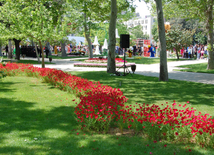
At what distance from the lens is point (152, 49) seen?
122ft

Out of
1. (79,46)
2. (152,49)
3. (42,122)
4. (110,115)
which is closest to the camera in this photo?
(110,115)

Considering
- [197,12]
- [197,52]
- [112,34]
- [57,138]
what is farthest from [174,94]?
[197,52]

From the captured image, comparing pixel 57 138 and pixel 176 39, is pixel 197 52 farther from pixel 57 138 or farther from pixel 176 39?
pixel 57 138

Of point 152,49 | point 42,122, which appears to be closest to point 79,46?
point 152,49

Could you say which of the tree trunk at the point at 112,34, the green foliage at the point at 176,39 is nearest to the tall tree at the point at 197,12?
the tree trunk at the point at 112,34

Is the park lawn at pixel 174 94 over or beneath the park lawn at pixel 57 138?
over

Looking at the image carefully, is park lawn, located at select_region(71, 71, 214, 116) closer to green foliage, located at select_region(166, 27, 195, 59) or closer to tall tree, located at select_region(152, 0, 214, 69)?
tall tree, located at select_region(152, 0, 214, 69)

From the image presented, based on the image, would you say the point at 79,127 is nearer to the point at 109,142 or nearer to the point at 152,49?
the point at 109,142

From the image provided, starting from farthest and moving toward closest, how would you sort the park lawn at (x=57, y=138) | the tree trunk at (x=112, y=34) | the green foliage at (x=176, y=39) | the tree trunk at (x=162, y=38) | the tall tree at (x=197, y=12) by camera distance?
the green foliage at (x=176, y=39), the tall tree at (x=197, y=12), the tree trunk at (x=112, y=34), the tree trunk at (x=162, y=38), the park lawn at (x=57, y=138)

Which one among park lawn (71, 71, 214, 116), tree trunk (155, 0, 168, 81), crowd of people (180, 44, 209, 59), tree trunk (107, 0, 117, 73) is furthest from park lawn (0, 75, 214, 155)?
crowd of people (180, 44, 209, 59)

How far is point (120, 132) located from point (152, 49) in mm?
32989

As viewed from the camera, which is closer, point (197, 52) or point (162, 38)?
point (162, 38)

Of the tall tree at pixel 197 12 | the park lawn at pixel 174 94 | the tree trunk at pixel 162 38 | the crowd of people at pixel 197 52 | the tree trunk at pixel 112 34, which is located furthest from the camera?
the crowd of people at pixel 197 52

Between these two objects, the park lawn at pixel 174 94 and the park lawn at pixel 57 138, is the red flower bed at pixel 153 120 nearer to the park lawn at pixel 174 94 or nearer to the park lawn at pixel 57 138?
the park lawn at pixel 57 138
